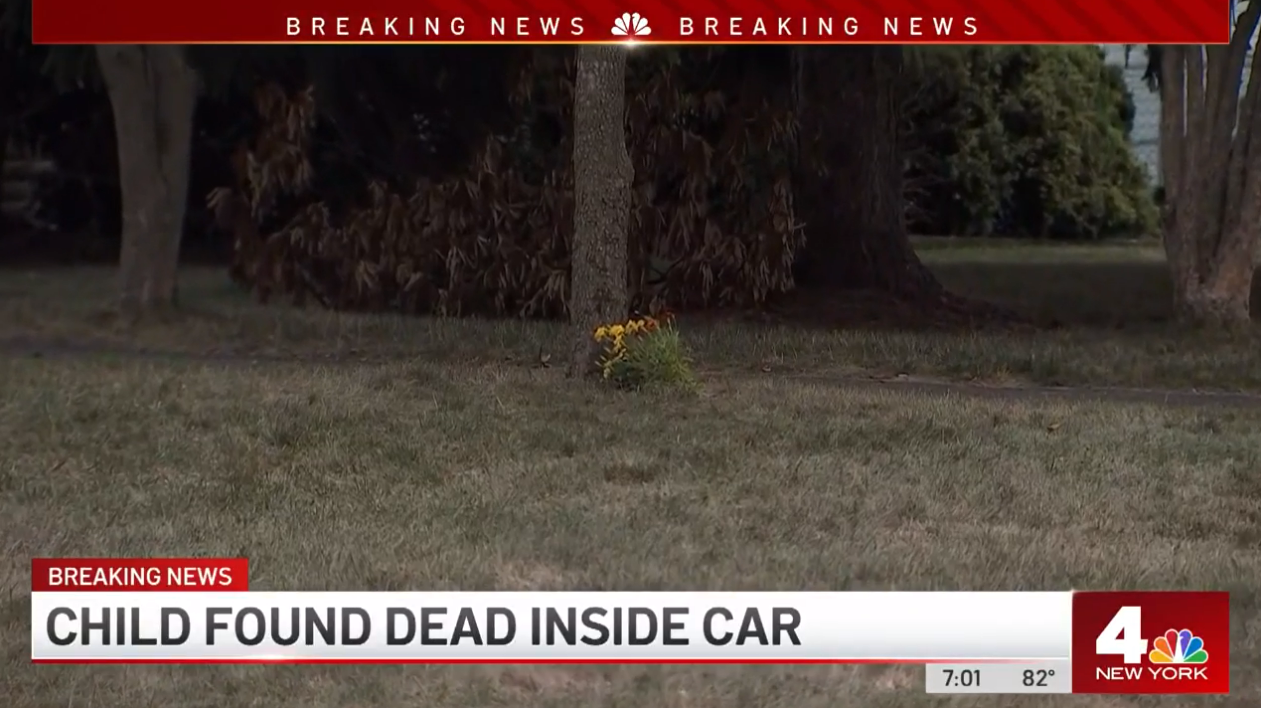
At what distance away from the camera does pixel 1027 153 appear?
26.9m

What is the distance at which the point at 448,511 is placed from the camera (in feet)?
23.3

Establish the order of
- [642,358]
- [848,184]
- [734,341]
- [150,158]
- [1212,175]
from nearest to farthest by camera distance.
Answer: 1. [642,358]
2. [734,341]
3. [150,158]
4. [1212,175]
5. [848,184]

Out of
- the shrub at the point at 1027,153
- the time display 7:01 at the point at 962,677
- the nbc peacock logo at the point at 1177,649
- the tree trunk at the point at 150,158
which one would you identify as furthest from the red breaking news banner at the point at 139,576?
the shrub at the point at 1027,153

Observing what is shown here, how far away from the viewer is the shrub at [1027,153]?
86.0 feet

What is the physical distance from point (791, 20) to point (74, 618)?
522 centimetres

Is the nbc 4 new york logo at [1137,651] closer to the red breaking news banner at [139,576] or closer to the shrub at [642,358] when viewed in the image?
the red breaking news banner at [139,576]

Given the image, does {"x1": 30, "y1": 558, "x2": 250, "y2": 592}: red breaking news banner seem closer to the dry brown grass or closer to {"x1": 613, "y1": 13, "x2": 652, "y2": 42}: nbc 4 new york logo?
the dry brown grass

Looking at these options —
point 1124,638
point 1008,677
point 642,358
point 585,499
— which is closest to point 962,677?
point 1008,677

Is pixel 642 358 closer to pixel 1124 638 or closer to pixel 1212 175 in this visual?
pixel 1124 638

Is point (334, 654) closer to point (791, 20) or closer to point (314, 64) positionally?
point (791, 20)

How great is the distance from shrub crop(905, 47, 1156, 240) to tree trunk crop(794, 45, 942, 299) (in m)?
10.1

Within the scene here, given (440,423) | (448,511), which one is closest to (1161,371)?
(440,423)

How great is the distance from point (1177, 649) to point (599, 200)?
5.76 m

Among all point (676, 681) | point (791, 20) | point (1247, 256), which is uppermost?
point (791, 20)
